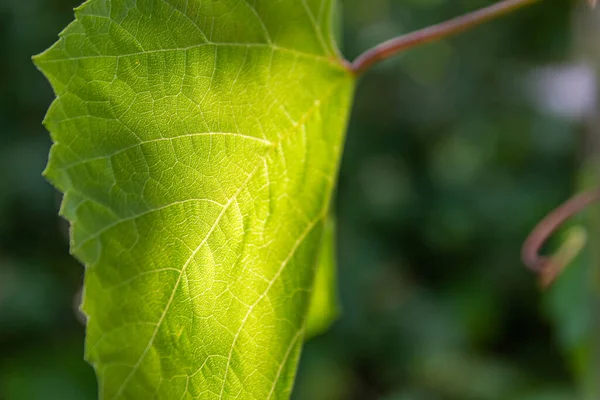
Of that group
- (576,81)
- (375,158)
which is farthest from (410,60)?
(576,81)

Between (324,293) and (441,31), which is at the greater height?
(441,31)

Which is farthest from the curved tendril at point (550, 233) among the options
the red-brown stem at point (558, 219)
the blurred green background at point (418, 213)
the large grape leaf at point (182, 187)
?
the blurred green background at point (418, 213)

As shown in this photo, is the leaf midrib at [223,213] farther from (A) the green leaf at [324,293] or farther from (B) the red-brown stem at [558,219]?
(B) the red-brown stem at [558,219]

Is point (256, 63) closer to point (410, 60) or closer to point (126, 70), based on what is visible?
point (126, 70)

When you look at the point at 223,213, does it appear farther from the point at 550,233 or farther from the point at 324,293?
the point at 550,233

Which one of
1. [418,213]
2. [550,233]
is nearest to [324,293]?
[550,233]

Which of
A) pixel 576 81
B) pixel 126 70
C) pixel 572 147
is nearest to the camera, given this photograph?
pixel 126 70
